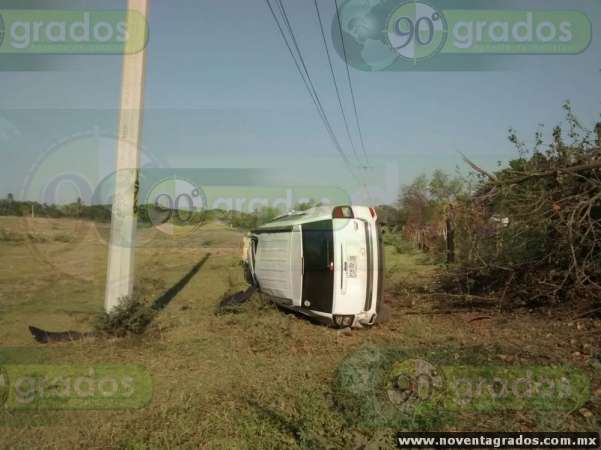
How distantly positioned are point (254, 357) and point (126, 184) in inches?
139

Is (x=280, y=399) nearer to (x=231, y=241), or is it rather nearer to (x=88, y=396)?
(x=88, y=396)

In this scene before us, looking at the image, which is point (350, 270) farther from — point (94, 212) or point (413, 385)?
point (94, 212)

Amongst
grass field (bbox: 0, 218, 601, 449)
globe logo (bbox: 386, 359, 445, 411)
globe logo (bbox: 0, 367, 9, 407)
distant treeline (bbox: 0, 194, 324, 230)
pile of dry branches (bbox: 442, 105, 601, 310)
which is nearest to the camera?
grass field (bbox: 0, 218, 601, 449)

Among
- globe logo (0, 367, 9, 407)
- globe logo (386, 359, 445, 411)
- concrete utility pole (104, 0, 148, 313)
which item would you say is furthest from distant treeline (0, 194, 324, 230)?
globe logo (386, 359, 445, 411)

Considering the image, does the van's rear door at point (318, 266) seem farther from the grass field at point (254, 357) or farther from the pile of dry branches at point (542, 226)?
the pile of dry branches at point (542, 226)

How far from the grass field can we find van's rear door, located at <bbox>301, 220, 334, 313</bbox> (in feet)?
1.85

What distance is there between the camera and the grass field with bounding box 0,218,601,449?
340 cm

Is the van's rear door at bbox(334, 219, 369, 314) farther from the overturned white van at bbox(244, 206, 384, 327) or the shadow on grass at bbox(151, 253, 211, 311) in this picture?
the shadow on grass at bbox(151, 253, 211, 311)

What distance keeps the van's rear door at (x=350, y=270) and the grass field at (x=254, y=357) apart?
21.9 inches

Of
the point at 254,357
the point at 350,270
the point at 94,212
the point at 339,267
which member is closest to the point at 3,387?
the point at 254,357

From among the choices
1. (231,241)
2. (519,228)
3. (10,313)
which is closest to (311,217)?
(519,228)

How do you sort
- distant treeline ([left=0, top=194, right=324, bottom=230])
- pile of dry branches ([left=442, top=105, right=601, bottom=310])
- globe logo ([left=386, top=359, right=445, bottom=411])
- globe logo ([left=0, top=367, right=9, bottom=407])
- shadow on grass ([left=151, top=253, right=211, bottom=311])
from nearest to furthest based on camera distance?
globe logo ([left=386, top=359, right=445, bottom=411]) → globe logo ([left=0, top=367, right=9, bottom=407]) → pile of dry branches ([left=442, top=105, right=601, bottom=310]) → shadow on grass ([left=151, top=253, right=211, bottom=311]) → distant treeline ([left=0, top=194, right=324, bottom=230])

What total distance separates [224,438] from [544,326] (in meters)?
5.53

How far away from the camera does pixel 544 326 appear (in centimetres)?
648
